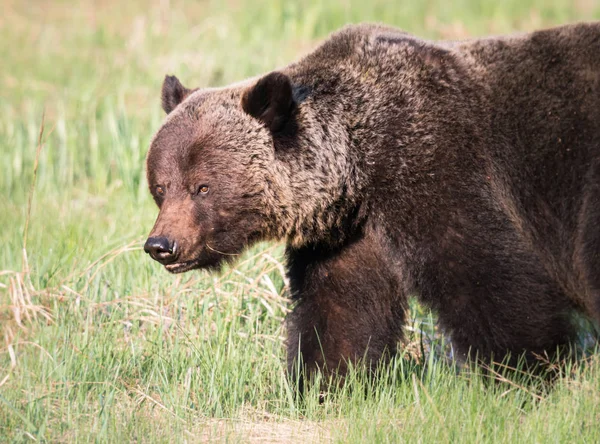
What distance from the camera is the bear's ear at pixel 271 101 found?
500 centimetres

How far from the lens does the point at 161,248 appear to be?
481 cm

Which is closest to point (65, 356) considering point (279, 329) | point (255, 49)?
point (279, 329)

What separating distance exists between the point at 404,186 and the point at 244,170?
37.2 inches

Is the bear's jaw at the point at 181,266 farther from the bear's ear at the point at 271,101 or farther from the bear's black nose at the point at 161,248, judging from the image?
the bear's ear at the point at 271,101

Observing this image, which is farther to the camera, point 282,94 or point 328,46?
point 328,46

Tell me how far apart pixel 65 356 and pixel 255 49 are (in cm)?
752

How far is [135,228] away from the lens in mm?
7289

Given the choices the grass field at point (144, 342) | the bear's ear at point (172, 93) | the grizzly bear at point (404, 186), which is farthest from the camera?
the bear's ear at point (172, 93)

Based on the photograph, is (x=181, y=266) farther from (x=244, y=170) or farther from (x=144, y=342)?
(x=144, y=342)

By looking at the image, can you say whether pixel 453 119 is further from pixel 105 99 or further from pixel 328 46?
pixel 105 99

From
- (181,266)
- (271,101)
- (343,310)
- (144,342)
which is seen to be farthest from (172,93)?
(343,310)

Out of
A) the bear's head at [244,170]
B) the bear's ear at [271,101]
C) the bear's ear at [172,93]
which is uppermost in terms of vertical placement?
the bear's ear at [172,93]

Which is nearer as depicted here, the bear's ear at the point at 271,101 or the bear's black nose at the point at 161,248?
the bear's black nose at the point at 161,248

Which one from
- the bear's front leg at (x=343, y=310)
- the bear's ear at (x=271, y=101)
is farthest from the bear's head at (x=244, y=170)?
the bear's front leg at (x=343, y=310)
